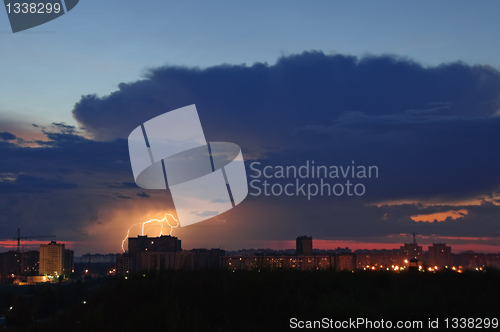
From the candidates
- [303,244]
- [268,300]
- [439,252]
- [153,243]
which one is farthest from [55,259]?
[268,300]

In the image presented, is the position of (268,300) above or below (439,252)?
above

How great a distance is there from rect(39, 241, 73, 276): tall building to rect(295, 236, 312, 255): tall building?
77.3 meters

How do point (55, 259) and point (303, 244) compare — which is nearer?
point (303, 244)

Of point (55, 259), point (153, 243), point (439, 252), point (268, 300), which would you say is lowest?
point (55, 259)

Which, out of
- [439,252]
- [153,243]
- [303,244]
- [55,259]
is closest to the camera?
[439,252]

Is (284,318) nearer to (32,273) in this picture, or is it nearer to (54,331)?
(54,331)

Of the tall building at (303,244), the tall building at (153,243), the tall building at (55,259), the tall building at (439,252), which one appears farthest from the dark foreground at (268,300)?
the tall building at (55,259)

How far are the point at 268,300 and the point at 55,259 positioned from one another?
104 metres

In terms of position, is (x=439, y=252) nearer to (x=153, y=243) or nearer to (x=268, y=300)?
(x=268, y=300)

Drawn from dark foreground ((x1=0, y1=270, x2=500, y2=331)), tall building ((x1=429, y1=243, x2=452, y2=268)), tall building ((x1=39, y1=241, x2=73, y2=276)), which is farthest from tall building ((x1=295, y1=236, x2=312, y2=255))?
tall building ((x1=39, y1=241, x2=73, y2=276))

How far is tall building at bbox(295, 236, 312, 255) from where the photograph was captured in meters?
37.9

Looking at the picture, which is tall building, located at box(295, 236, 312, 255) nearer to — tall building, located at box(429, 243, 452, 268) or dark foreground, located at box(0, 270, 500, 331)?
tall building, located at box(429, 243, 452, 268)

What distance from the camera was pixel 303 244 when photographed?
3850 cm

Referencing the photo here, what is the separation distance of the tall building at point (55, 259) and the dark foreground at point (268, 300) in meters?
98.4
